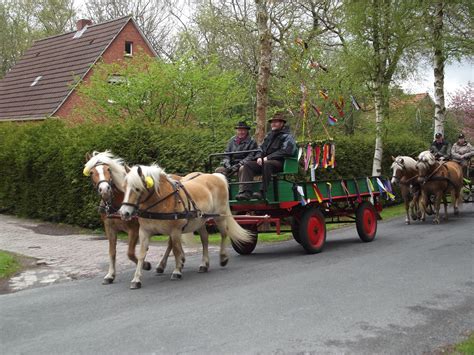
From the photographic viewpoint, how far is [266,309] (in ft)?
20.1

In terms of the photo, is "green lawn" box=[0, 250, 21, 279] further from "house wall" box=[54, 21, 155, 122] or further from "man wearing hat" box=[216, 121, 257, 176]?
"house wall" box=[54, 21, 155, 122]

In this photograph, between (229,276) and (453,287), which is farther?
(229,276)

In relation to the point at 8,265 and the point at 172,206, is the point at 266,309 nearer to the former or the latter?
the point at 172,206

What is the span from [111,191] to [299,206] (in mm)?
3648

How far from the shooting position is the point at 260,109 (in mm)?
14016

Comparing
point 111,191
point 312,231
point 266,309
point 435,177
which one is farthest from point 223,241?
point 435,177

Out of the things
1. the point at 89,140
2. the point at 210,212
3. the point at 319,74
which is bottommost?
the point at 210,212

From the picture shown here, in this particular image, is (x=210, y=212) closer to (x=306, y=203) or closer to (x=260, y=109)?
(x=306, y=203)

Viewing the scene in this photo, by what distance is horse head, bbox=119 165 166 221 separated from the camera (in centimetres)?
715

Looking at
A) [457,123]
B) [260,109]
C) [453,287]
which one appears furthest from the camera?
[457,123]

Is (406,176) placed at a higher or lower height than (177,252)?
higher

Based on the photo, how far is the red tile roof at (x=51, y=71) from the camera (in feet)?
86.4

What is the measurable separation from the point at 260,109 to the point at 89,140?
4.41m

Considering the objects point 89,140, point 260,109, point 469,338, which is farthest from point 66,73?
point 469,338
